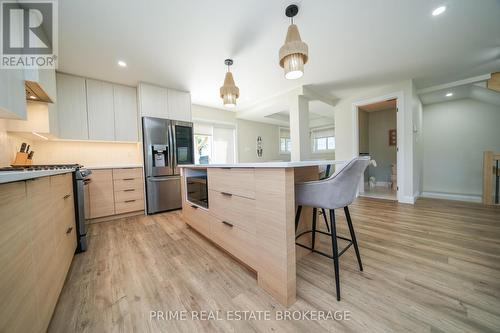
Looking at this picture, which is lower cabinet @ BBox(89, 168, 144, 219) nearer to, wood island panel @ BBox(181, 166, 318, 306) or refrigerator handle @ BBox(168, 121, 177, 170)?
refrigerator handle @ BBox(168, 121, 177, 170)

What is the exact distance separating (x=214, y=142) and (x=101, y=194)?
9.26 feet

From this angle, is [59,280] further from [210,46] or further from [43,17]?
[210,46]

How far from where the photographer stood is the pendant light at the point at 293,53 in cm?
139

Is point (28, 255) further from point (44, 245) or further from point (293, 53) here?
point (293, 53)

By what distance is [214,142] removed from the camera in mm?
4875

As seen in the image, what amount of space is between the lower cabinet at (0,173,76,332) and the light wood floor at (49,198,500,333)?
0.29m

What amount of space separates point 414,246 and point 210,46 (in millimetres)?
3080

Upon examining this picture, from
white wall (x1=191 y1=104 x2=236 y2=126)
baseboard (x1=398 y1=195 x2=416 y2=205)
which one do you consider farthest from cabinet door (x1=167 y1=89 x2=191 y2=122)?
baseboard (x1=398 y1=195 x2=416 y2=205)

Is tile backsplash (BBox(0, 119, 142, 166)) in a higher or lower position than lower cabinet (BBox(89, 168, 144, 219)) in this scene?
higher

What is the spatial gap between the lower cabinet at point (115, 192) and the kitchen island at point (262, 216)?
6.46 feet

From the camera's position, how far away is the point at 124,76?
2768mm

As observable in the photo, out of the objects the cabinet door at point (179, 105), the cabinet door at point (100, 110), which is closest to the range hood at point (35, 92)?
the cabinet door at point (100, 110)

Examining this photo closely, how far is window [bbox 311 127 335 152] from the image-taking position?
259 inches

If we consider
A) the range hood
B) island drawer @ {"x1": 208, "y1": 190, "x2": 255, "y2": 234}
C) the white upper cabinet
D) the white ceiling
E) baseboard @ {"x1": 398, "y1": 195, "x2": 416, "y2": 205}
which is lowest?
baseboard @ {"x1": 398, "y1": 195, "x2": 416, "y2": 205}
